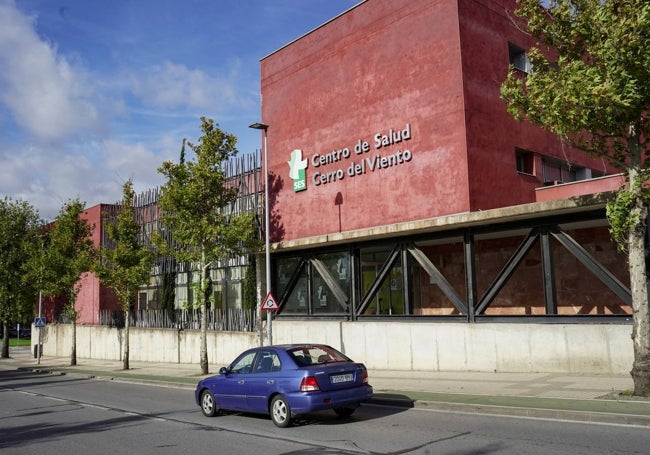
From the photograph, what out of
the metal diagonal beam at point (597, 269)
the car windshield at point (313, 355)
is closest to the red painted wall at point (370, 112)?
the metal diagonal beam at point (597, 269)

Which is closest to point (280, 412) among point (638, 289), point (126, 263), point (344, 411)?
point (344, 411)

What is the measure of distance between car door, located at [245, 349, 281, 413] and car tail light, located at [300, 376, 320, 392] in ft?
2.31

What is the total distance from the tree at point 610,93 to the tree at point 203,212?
12.5 m

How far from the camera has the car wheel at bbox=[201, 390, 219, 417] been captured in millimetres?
12477

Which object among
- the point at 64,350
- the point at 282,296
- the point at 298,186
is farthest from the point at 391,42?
the point at 64,350

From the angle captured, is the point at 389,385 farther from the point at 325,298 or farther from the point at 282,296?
the point at 282,296

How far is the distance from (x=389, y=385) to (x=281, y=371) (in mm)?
5353

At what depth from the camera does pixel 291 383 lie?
10.6 meters

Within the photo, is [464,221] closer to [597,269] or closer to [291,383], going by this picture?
[597,269]

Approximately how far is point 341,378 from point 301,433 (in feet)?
4.08

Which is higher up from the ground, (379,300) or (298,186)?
(298,186)

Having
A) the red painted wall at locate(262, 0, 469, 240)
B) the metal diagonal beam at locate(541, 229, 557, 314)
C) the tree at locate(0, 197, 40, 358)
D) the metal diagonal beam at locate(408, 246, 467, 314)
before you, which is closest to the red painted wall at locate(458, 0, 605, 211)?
the red painted wall at locate(262, 0, 469, 240)

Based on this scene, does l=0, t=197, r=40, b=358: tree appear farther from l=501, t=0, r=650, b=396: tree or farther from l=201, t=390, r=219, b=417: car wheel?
l=501, t=0, r=650, b=396: tree

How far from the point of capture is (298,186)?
24359 mm
